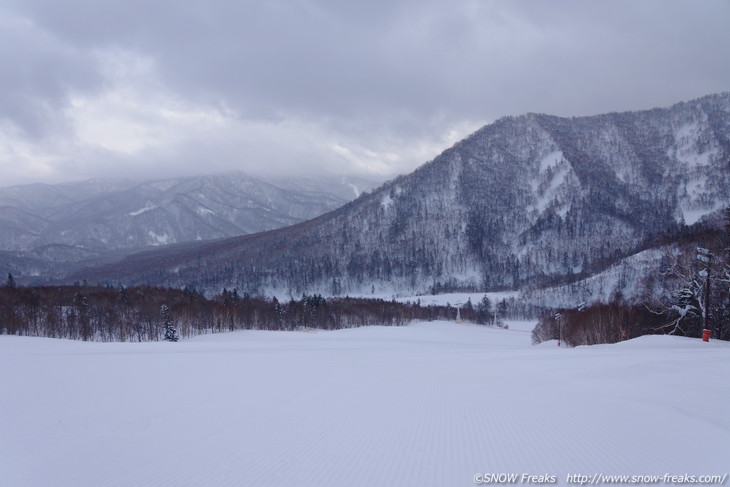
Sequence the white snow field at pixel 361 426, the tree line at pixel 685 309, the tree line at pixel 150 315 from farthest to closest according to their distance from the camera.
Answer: the tree line at pixel 150 315 < the tree line at pixel 685 309 < the white snow field at pixel 361 426

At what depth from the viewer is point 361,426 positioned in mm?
10047

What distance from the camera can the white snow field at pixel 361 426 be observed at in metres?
7.60

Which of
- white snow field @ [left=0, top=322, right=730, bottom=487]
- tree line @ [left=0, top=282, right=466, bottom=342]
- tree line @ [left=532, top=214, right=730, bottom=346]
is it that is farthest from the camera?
tree line @ [left=0, top=282, right=466, bottom=342]

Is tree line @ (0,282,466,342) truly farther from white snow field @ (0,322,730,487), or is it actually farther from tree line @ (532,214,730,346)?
tree line @ (532,214,730,346)

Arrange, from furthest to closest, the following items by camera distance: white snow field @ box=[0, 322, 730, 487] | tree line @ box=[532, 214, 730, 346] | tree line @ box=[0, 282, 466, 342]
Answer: tree line @ box=[0, 282, 466, 342]
tree line @ box=[532, 214, 730, 346]
white snow field @ box=[0, 322, 730, 487]

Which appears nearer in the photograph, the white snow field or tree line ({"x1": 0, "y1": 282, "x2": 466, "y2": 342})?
the white snow field

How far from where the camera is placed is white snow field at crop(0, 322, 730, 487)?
760cm

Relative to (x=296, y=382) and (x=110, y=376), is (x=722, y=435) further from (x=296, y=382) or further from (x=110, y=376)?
(x=110, y=376)

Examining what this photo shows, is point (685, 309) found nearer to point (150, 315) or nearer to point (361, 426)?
point (361, 426)

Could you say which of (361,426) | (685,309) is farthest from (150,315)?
(361,426)

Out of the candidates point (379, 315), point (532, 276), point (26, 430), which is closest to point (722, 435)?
point (26, 430)

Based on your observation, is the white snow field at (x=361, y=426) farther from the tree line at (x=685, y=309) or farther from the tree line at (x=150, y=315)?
the tree line at (x=150, y=315)

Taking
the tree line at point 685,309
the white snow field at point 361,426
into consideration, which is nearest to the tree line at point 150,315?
the white snow field at point 361,426

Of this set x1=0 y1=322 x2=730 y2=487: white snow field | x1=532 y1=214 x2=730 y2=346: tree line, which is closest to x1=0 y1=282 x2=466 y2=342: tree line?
x1=0 y1=322 x2=730 y2=487: white snow field
